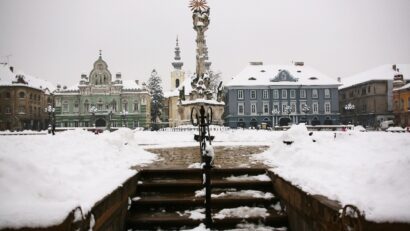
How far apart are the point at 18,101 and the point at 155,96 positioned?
2960 centimetres

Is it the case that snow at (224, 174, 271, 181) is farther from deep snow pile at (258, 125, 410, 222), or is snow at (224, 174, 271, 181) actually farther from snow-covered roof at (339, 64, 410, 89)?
snow-covered roof at (339, 64, 410, 89)

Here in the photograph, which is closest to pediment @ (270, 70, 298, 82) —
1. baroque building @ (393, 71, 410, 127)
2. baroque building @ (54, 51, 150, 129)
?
baroque building @ (393, 71, 410, 127)

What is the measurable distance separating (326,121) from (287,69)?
12.8 meters

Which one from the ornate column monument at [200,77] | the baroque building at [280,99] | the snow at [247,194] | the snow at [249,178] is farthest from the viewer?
the baroque building at [280,99]

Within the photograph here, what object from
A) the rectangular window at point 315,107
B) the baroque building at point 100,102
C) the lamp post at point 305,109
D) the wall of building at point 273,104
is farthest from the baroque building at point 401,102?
the baroque building at point 100,102

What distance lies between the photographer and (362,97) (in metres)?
69.2

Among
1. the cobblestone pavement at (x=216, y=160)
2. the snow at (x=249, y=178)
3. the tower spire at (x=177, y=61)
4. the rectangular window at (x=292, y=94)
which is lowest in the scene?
the snow at (x=249, y=178)

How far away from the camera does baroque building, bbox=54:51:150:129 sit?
223 ft

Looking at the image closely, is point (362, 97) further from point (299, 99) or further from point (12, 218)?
point (12, 218)

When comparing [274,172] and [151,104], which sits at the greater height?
[151,104]

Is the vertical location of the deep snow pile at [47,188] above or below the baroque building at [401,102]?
below

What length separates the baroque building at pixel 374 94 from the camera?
65062 millimetres

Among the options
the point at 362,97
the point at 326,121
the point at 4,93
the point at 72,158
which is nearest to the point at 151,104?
the point at 4,93

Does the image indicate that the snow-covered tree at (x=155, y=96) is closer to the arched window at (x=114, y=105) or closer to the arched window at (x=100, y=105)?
the arched window at (x=114, y=105)
